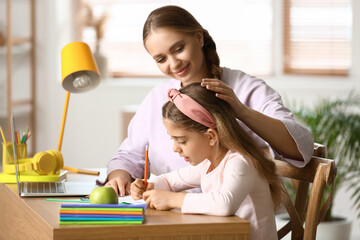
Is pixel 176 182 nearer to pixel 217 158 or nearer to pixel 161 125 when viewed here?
pixel 217 158

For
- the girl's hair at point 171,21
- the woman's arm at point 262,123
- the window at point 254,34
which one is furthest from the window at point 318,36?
the woman's arm at point 262,123

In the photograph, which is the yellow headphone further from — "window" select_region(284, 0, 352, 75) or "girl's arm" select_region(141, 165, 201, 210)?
"window" select_region(284, 0, 352, 75)

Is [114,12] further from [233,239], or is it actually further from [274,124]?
[233,239]

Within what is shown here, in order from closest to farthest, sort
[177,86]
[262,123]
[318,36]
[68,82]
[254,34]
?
[262,123] → [177,86] → [68,82] → [318,36] → [254,34]

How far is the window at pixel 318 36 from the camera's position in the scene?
464 centimetres

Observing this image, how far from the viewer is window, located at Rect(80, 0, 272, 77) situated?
4.77m

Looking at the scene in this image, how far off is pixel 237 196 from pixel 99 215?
315 mm

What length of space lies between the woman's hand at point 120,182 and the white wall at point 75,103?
2726 mm

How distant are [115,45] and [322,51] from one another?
1565mm

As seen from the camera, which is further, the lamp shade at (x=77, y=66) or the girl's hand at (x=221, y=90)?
the lamp shade at (x=77, y=66)

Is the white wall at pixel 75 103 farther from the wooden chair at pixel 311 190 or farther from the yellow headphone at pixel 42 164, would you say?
the wooden chair at pixel 311 190

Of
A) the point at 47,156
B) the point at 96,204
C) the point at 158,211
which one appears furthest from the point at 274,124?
the point at 47,156

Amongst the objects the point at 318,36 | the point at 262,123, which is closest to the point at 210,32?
the point at 318,36

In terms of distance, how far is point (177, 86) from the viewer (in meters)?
2.19
